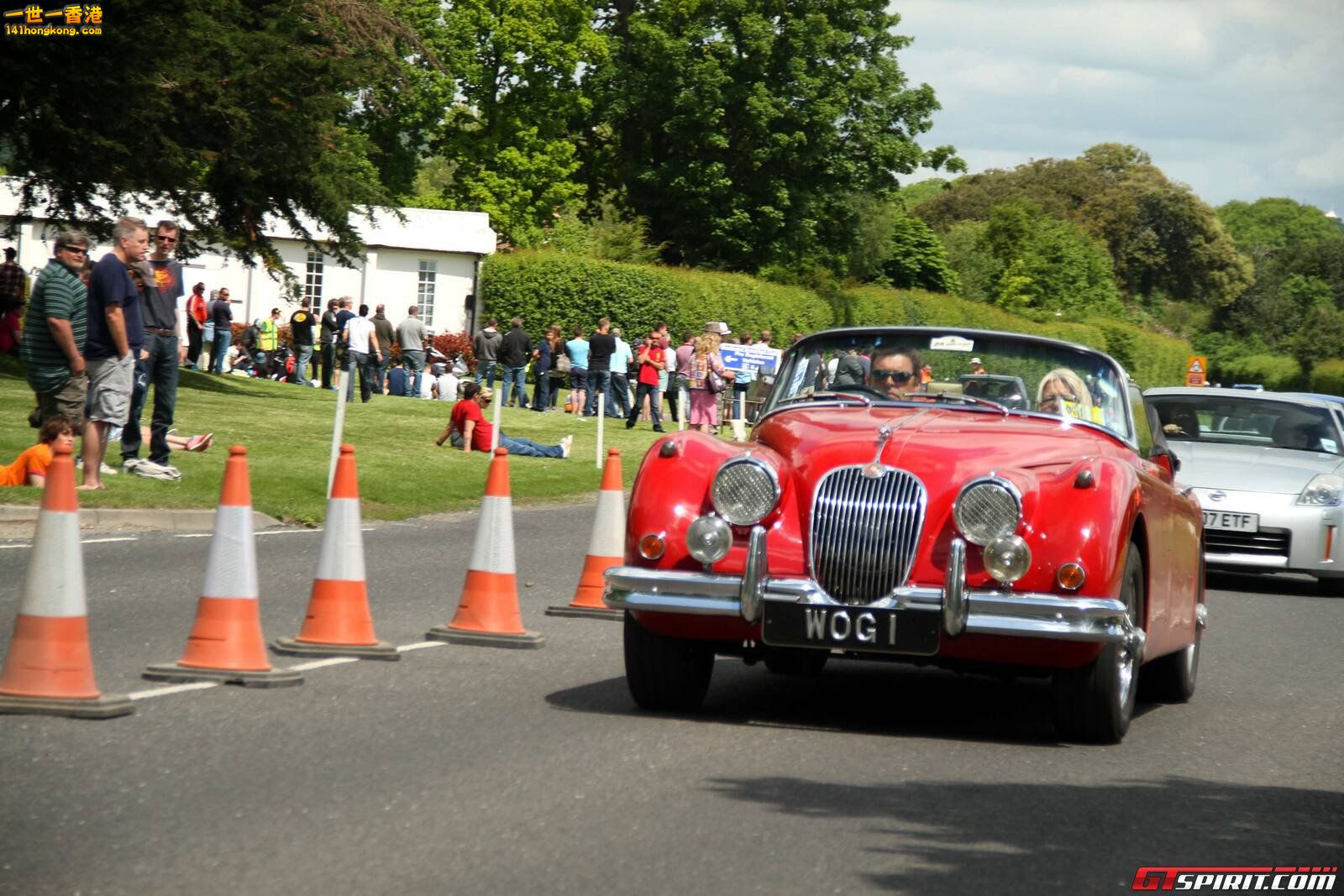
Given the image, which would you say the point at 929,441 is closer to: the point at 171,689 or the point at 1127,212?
the point at 171,689

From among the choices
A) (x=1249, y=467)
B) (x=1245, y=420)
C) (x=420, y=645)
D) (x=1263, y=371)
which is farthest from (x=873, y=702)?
(x=1263, y=371)

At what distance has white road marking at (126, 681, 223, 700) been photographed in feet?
24.4

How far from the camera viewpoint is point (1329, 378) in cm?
10056

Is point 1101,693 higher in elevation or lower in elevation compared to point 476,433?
lower

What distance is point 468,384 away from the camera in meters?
25.2

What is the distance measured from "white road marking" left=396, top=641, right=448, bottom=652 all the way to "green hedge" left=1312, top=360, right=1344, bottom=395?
9441 cm

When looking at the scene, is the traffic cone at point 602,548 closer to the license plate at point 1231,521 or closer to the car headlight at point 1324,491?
the license plate at point 1231,521

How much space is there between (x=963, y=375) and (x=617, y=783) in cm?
356

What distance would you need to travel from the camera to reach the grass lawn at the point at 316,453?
16469 mm

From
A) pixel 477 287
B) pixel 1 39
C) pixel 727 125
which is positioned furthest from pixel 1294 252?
pixel 1 39

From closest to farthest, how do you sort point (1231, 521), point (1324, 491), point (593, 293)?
point (1231, 521) < point (1324, 491) < point (593, 293)

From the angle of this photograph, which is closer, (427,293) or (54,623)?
(54,623)

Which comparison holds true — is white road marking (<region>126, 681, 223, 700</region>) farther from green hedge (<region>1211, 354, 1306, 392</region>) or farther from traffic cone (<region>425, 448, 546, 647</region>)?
green hedge (<region>1211, 354, 1306, 392</region>)

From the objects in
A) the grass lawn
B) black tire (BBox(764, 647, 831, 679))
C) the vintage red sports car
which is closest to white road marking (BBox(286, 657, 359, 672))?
the vintage red sports car
